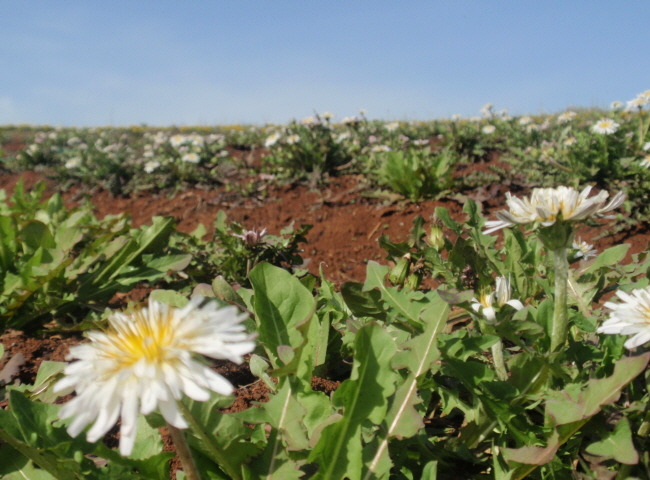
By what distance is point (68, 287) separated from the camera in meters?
2.86

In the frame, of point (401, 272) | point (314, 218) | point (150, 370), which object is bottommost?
point (314, 218)

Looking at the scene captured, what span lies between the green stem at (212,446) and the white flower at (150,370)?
7.9 inches

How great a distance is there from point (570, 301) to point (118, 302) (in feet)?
7.97

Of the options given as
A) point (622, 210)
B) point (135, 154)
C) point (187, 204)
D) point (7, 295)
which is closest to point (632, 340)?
point (7, 295)

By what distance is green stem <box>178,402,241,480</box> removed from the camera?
3.56 ft

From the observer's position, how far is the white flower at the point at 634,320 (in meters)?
1.18

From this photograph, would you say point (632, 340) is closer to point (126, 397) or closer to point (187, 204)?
point (126, 397)

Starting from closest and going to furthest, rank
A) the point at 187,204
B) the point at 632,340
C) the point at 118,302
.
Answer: the point at 632,340
the point at 118,302
the point at 187,204

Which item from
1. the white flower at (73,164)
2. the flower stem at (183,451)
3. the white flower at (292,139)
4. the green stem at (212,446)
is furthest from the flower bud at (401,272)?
the white flower at (73,164)

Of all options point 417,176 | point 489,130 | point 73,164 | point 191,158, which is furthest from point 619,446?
point 73,164

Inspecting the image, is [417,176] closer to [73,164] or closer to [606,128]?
[606,128]

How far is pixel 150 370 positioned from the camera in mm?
843

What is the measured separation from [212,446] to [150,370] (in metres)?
0.43

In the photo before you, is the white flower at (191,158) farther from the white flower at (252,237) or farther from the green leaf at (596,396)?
the green leaf at (596,396)
